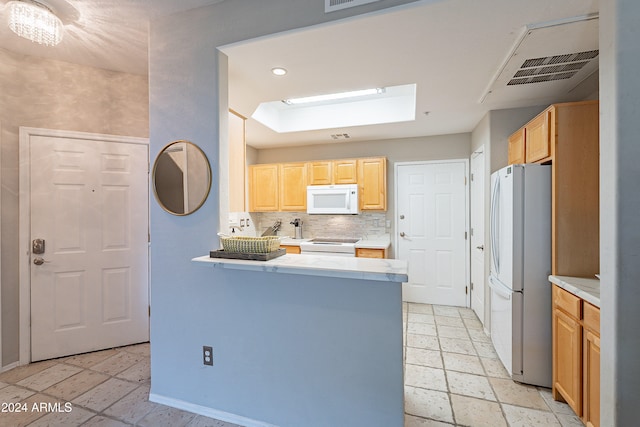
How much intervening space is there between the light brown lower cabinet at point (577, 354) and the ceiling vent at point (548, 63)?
1589mm

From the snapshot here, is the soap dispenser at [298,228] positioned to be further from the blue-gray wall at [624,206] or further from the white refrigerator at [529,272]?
the blue-gray wall at [624,206]

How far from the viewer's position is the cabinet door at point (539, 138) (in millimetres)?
2033

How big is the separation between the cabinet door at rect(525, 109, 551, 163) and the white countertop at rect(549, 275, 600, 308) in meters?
0.89

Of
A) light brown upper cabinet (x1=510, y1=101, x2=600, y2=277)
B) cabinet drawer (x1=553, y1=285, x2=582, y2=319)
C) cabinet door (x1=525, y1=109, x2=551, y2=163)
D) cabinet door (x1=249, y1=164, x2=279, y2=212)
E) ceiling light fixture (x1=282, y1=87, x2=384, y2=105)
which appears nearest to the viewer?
cabinet drawer (x1=553, y1=285, x2=582, y2=319)

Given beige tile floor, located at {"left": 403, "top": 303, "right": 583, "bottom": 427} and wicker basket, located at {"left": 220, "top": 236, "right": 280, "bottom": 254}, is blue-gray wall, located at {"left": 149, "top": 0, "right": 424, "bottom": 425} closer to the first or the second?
wicker basket, located at {"left": 220, "top": 236, "right": 280, "bottom": 254}

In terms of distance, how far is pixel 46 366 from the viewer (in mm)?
2402

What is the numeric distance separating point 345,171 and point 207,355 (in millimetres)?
3010

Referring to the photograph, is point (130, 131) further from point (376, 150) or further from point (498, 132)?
point (498, 132)

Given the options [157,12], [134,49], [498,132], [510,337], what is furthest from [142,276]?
[498,132]

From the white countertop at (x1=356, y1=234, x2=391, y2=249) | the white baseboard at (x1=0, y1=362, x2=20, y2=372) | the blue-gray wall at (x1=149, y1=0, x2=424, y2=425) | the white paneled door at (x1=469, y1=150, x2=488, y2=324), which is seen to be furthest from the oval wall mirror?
the white paneled door at (x1=469, y1=150, x2=488, y2=324)

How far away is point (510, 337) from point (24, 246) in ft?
13.7

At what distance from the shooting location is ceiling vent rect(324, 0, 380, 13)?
1515 mm

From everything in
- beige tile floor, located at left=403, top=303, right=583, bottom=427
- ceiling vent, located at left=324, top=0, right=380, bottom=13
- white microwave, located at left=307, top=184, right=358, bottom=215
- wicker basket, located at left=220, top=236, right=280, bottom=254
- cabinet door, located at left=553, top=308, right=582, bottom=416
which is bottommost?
beige tile floor, located at left=403, top=303, right=583, bottom=427

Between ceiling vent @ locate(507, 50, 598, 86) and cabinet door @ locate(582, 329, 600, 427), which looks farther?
ceiling vent @ locate(507, 50, 598, 86)
